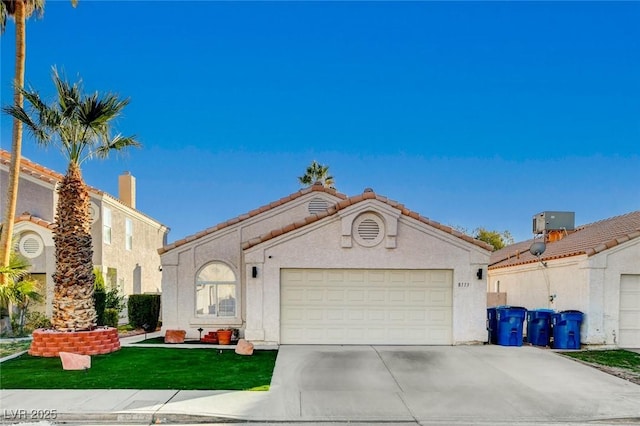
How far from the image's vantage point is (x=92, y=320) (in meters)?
11.5

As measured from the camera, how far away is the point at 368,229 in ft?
41.7

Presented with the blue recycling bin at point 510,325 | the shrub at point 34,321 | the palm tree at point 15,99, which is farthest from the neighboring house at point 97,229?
the blue recycling bin at point 510,325

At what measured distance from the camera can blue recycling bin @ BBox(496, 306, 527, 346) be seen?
12.5 m

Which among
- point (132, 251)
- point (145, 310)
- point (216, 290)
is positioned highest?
point (132, 251)

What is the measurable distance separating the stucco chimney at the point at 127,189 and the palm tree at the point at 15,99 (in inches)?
292

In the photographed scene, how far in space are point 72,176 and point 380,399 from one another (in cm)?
967

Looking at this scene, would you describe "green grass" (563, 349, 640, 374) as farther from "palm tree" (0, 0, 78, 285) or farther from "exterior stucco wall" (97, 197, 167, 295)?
"palm tree" (0, 0, 78, 285)

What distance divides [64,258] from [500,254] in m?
20.3

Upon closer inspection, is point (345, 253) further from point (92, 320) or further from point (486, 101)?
point (486, 101)

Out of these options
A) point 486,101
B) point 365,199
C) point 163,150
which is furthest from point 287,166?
point 365,199

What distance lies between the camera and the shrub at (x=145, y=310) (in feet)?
52.2

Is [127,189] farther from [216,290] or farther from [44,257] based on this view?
[216,290]

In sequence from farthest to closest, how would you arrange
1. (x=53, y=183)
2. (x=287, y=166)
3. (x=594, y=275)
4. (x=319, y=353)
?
(x=287, y=166) < (x=53, y=183) < (x=594, y=275) < (x=319, y=353)
